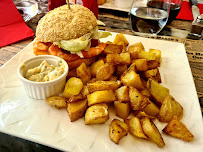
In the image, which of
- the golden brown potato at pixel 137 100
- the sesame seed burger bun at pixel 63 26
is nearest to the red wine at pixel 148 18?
the sesame seed burger bun at pixel 63 26

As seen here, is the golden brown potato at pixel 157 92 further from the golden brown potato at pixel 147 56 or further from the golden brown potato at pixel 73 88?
the golden brown potato at pixel 73 88

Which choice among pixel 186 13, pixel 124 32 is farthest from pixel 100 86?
pixel 186 13

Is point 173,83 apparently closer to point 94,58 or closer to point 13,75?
point 94,58

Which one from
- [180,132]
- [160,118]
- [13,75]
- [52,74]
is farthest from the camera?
[13,75]

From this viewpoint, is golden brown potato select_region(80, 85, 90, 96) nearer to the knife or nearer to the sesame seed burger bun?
the sesame seed burger bun

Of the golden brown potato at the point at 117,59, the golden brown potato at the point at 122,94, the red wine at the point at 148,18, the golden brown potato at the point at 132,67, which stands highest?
the red wine at the point at 148,18

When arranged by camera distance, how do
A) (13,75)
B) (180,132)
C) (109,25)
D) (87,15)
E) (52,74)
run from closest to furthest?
(180,132) → (52,74) → (13,75) → (87,15) → (109,25)

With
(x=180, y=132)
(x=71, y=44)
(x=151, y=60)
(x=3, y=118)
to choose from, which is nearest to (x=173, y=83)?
(x=151, y=60)

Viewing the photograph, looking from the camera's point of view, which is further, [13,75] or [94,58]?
[94,58]
